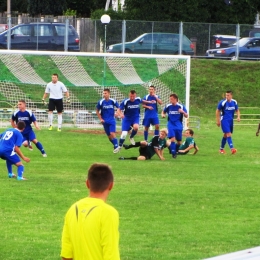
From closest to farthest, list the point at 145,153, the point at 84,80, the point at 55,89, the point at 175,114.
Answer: the point at 145,153, the point at 175,114, the point at 55,89, the point at 84,80

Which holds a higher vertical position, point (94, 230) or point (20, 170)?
point (94, 230)

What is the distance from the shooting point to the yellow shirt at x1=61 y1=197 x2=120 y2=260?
5.98 metres

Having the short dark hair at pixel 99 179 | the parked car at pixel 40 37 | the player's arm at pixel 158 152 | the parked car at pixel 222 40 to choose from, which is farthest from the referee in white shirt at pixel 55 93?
the short dark hair at pixel 99 179

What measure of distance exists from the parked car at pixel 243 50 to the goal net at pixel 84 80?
9.75m

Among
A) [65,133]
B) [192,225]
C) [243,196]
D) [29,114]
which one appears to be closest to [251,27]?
[65,133]

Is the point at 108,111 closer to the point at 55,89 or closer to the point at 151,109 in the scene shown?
the point at 151,109

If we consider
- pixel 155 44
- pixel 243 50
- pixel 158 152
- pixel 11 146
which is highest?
pixel 155 44

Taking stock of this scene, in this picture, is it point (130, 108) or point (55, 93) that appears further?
point (55, 93)

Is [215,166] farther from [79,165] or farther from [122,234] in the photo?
[122,234]

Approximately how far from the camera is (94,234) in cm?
600

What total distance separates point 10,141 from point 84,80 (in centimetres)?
1605

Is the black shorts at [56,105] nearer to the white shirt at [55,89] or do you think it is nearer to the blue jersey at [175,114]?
the white shirt at [55,89]

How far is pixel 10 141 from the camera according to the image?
52.4 ft

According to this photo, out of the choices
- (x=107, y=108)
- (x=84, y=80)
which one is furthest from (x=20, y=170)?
(x=84, y=80)
